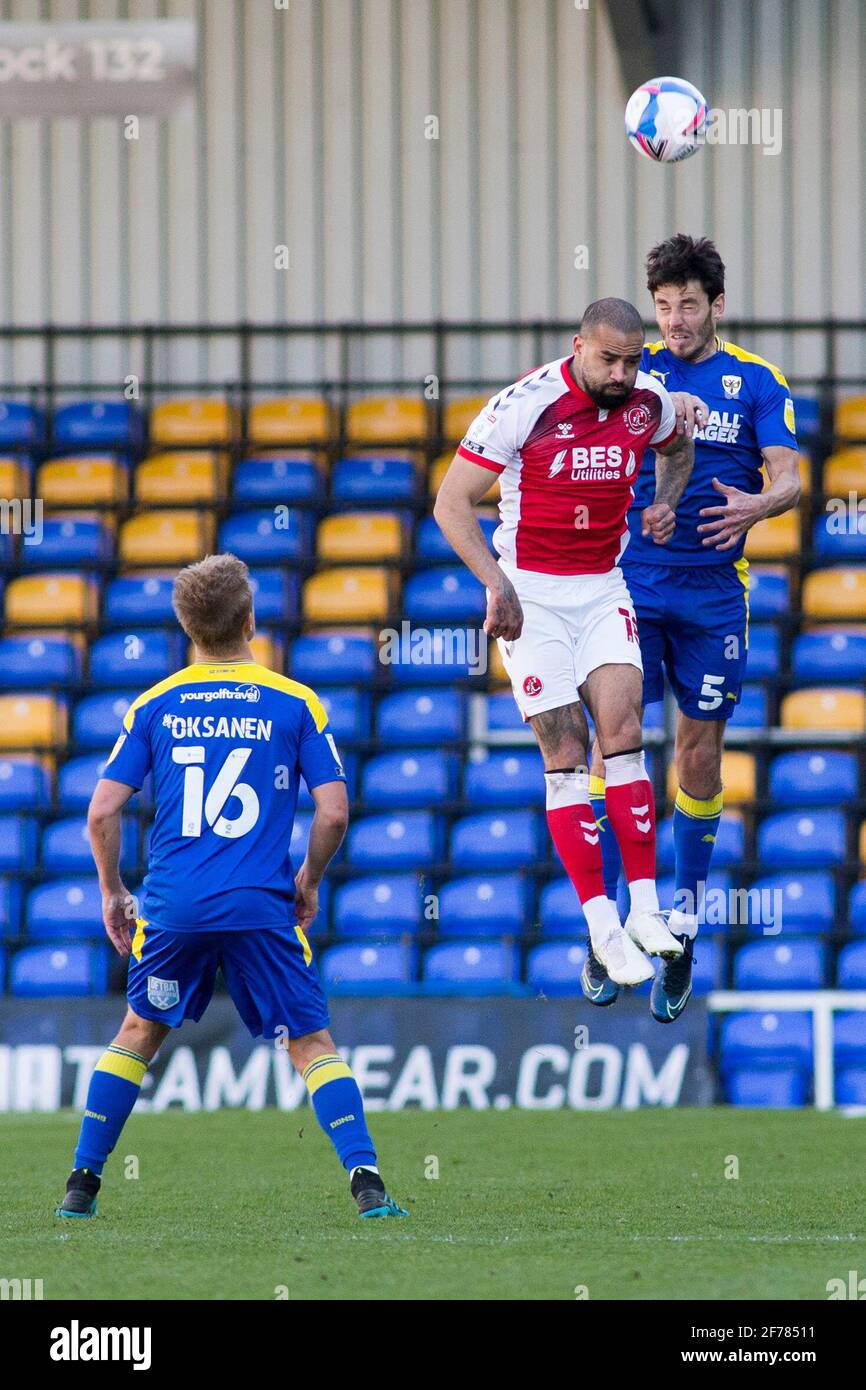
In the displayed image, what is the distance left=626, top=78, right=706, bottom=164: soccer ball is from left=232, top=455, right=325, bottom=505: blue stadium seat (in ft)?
29.1

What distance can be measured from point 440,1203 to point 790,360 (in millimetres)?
11651

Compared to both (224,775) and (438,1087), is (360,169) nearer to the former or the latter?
(438,1087)

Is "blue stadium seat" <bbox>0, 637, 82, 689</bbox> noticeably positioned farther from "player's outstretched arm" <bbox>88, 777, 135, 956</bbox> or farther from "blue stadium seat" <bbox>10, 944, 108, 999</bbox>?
"player's outstretched arm" <bbox>88, 777, 135, 956</bbox>

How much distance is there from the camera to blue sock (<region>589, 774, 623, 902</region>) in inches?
356

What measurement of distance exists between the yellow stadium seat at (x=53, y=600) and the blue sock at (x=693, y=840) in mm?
8193

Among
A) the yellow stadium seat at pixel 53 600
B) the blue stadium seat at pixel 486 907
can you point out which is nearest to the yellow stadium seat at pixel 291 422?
the yellow stadium seat at pixel 53 600

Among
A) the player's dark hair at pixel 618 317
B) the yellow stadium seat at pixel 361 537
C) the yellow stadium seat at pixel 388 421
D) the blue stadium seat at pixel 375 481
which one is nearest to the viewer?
the player's dark hair at pixel 618 317

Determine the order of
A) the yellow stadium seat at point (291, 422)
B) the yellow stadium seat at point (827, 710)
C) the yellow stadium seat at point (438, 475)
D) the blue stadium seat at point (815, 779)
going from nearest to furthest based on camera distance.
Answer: the blue stadium seat at point (815, 779) < the yellow stadium seat at point (827, 710) < the yellow stadium seat at point (438, 475) < the yellow stadium seat at point (291, 422)

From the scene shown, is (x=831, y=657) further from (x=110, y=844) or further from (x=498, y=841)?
(x=110, y=844)

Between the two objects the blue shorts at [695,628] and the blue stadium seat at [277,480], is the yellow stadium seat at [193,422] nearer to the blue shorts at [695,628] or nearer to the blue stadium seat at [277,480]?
the blue stadium seat at [277,480]

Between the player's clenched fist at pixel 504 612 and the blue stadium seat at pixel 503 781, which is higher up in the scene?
the player's clenched fist at pixel 504 612

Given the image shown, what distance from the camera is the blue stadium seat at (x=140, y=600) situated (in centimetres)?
1667

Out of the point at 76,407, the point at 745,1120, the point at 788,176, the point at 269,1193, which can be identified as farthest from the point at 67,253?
the point at 269,1193

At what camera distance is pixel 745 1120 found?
11.9m
